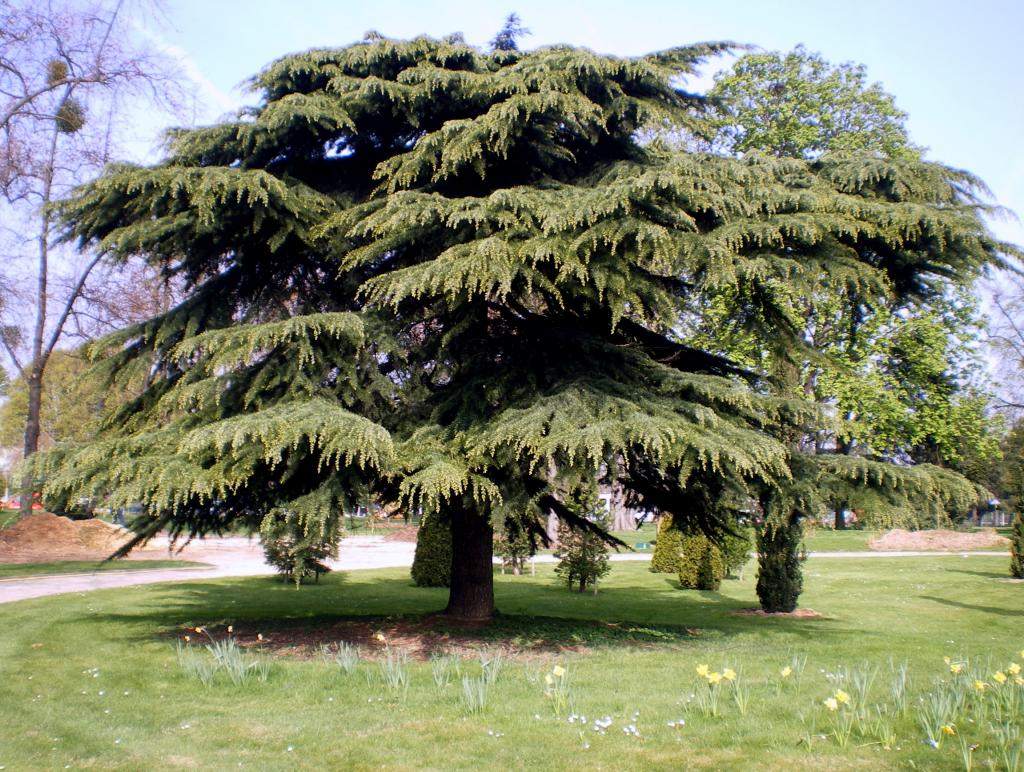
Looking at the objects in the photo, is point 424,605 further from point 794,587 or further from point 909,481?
point 909,481

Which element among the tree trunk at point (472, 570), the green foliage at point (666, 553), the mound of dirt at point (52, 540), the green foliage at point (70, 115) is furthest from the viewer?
the mound of dirt at point (52, 540)

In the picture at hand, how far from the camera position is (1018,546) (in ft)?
59.2

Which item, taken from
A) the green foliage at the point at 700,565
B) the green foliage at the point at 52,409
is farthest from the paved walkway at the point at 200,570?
the green foliage at the point at 700,565

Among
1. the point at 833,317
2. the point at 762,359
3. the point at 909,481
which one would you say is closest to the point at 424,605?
the point at 909,481

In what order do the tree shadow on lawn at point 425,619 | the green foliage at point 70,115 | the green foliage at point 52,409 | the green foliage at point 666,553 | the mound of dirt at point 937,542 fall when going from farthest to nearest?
the green foliage at point 52,409 < the mound of dirt at point 937,542 < the green foliage at point 666,553 < the green foliage at point 70,115 < the tree shadow on lawn at point 425,619

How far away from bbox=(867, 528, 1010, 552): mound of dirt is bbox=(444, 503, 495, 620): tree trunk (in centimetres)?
2396

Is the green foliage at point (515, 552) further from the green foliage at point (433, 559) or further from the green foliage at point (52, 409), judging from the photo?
the green foliage at point (52, 409)

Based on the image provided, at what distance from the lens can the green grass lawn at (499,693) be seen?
4.93 m

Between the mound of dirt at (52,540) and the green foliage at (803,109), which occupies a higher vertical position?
the green foliage at (803,109)

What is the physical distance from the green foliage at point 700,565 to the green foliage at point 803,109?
10.8m

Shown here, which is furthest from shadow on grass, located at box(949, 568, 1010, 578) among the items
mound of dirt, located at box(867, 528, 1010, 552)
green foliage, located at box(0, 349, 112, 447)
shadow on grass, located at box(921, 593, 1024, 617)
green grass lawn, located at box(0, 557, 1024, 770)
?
green foliage, located at box(0, 349, 112, 447)

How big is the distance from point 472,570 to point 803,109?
17439 millimetres

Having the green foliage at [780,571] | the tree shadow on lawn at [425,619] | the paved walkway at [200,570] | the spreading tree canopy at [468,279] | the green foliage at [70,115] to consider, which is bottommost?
the paved walkway at [200,570]

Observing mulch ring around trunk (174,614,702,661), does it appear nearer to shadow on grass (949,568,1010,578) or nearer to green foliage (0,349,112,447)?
shadow on grass (949,568,1010,578)
